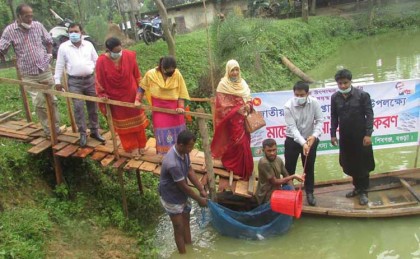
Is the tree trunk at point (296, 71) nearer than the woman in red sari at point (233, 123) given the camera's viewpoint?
No

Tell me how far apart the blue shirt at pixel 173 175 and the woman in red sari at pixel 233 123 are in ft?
2.71

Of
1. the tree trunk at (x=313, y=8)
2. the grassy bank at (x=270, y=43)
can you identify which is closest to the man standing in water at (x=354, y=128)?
the grassy bank at (x=270, y=43)

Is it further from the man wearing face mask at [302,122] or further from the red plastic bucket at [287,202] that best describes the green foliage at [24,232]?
the man wearing face mask at [302,122]

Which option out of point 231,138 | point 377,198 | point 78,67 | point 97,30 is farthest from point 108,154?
point 97,30

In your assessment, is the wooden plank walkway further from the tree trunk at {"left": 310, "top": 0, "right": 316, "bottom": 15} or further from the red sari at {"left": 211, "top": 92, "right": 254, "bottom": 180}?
the tree trunk at {"left": 310, "top": 0, "right": 316, "bottom": 15}

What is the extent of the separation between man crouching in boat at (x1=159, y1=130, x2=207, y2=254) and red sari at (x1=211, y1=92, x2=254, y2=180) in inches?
29.7

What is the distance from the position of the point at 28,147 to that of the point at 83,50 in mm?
1508

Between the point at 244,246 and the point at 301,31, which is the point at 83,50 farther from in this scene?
the point at 301,31

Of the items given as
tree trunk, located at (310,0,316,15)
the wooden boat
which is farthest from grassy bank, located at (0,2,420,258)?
tree trunk, located at (310,0,316,15)

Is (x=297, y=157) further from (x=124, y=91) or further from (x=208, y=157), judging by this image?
(x=124, y=91)

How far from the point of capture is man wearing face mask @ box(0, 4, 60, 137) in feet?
16.9

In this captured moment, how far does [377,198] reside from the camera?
5.23 metres

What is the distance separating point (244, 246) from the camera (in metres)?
4.73

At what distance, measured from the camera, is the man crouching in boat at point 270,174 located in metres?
4.51
